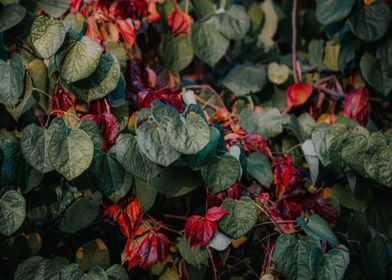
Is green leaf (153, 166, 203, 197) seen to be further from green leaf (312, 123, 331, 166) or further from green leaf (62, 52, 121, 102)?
green leaf (312, 123, 331, 166)

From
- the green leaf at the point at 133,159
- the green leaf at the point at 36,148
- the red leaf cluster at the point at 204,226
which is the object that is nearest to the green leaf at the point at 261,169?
the red leaf cluster at the point at 204,226

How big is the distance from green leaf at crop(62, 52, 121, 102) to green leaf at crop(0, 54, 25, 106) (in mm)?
100

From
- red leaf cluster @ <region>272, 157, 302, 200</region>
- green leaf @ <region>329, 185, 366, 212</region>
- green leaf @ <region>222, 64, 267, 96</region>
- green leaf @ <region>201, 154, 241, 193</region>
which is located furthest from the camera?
green leaf @ <region>222, 64, 267, 96</region>

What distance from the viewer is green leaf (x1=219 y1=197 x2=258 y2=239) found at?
59.7 inches

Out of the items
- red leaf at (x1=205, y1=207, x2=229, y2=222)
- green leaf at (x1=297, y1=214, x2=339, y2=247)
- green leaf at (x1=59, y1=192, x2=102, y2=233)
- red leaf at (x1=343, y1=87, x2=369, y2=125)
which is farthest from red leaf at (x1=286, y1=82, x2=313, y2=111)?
green leaf at (x1=59, y1=192, x2=102, y2=233)

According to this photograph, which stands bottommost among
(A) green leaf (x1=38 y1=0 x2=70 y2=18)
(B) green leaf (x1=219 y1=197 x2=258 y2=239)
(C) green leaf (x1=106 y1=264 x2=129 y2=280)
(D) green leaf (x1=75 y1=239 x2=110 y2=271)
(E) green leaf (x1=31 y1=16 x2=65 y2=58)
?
(D) green leaf (x1=75 y1=239 x2=110 y2=271)

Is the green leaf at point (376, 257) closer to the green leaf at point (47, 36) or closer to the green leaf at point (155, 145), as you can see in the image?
the green leaf at point (155, 145)

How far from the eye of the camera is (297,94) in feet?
6.82

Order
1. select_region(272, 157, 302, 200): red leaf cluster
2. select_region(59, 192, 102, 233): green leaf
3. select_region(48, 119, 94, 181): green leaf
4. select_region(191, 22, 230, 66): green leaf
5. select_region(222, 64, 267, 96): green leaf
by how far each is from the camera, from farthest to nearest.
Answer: select_region(222, 64, 267, 96): green leaf < select_region(191, 22, 230, 66): green leaf < select_region(272, 157, 302, 200): red leaf cluster < select_region(59, 192, 102, 233): green leaf < select_region(48, 119, 94, 181): green leaf

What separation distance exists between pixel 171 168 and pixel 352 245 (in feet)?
1.86

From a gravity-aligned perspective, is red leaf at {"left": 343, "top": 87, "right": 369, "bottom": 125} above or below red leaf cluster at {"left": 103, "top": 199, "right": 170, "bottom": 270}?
above

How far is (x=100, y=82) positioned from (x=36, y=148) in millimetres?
221

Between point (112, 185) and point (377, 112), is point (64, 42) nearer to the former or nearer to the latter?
point (112, 185)

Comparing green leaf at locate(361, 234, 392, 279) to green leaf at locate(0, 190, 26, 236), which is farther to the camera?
green leaf at locate(361, 234, 392, 279)
